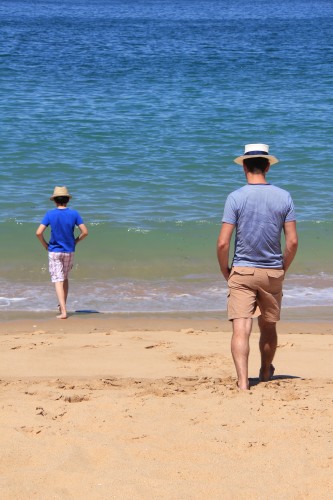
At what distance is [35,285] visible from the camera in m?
10.8

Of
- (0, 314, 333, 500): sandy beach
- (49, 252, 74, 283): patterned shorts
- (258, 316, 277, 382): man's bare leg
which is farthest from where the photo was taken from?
(49, 252, 74, 283): patterned shorts

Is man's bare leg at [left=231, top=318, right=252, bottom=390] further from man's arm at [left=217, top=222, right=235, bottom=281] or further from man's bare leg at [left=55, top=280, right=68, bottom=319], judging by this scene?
man's bare leg at [left=55, top=280, right=68, bottom=319]

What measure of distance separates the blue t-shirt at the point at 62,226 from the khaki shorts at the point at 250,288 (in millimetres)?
3845

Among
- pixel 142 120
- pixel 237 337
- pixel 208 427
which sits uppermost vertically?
pixel 142 120

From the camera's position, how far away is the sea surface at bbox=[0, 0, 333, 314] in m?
11.1

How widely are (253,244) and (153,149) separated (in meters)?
13.2

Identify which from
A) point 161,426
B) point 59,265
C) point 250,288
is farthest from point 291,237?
point 59,265

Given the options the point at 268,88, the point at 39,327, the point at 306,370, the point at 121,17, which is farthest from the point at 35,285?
the point at 121,17

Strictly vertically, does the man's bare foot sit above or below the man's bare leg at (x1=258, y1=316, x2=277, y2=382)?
below

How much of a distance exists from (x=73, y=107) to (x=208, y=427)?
728 inches

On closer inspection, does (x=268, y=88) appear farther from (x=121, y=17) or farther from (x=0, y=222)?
(x=121, y=17)

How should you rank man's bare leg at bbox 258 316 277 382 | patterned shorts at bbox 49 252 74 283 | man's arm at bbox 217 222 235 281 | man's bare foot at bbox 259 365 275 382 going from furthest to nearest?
patterned shorts at bbox 49 252 74 283 → man's bare foot at bbox 259 365 275 382 → man's bare leg at bbox 258 316 277 382 → man's arm at bbox 217 222 235 281

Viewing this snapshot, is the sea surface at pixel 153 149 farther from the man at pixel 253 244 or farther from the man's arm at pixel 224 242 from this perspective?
the man's arm at pixel 224 242

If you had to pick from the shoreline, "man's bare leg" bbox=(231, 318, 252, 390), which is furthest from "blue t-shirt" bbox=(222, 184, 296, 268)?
the shoreline
